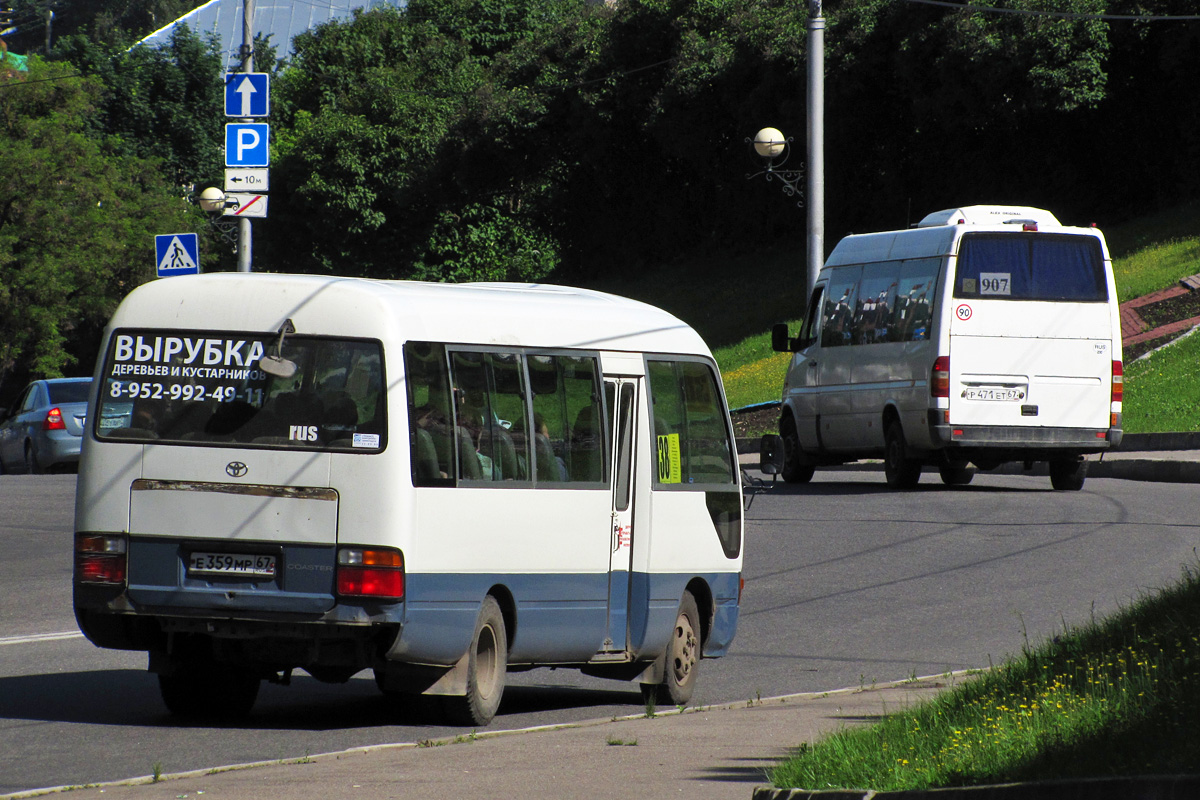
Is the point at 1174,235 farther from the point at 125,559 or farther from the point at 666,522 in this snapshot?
the point at 125,559

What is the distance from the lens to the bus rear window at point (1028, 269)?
19.8 metres

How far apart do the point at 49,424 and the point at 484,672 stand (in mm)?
19332

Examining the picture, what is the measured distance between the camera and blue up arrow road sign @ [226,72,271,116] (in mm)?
20609

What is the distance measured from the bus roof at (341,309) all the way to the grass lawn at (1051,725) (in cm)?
288

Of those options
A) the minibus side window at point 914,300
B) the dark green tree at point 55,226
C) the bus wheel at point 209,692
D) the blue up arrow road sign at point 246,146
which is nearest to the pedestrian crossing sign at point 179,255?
the blue up arrow road sign at point 246,146

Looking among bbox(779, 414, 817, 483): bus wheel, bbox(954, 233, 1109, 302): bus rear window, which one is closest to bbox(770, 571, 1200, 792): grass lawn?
bbox(954, 233, 1109, 302): bus rear window

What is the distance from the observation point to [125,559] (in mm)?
8398

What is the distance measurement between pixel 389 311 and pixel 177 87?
63.5 meters

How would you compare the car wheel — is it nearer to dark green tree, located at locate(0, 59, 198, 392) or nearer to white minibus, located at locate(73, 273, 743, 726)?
white minibus, located at locate(73, 273, 743, 726)

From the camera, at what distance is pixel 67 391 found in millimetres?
26953

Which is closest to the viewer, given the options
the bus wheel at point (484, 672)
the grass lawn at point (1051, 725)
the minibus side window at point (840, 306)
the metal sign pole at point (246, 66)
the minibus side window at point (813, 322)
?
the grass lawn at point (1051, 725)

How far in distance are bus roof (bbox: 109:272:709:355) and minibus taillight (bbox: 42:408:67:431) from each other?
1851 cm

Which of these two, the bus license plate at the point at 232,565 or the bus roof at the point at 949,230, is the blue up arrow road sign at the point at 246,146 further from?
the bus license plate at the point at 232,565

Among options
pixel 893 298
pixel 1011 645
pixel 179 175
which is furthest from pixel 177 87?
pixel 1011 645
